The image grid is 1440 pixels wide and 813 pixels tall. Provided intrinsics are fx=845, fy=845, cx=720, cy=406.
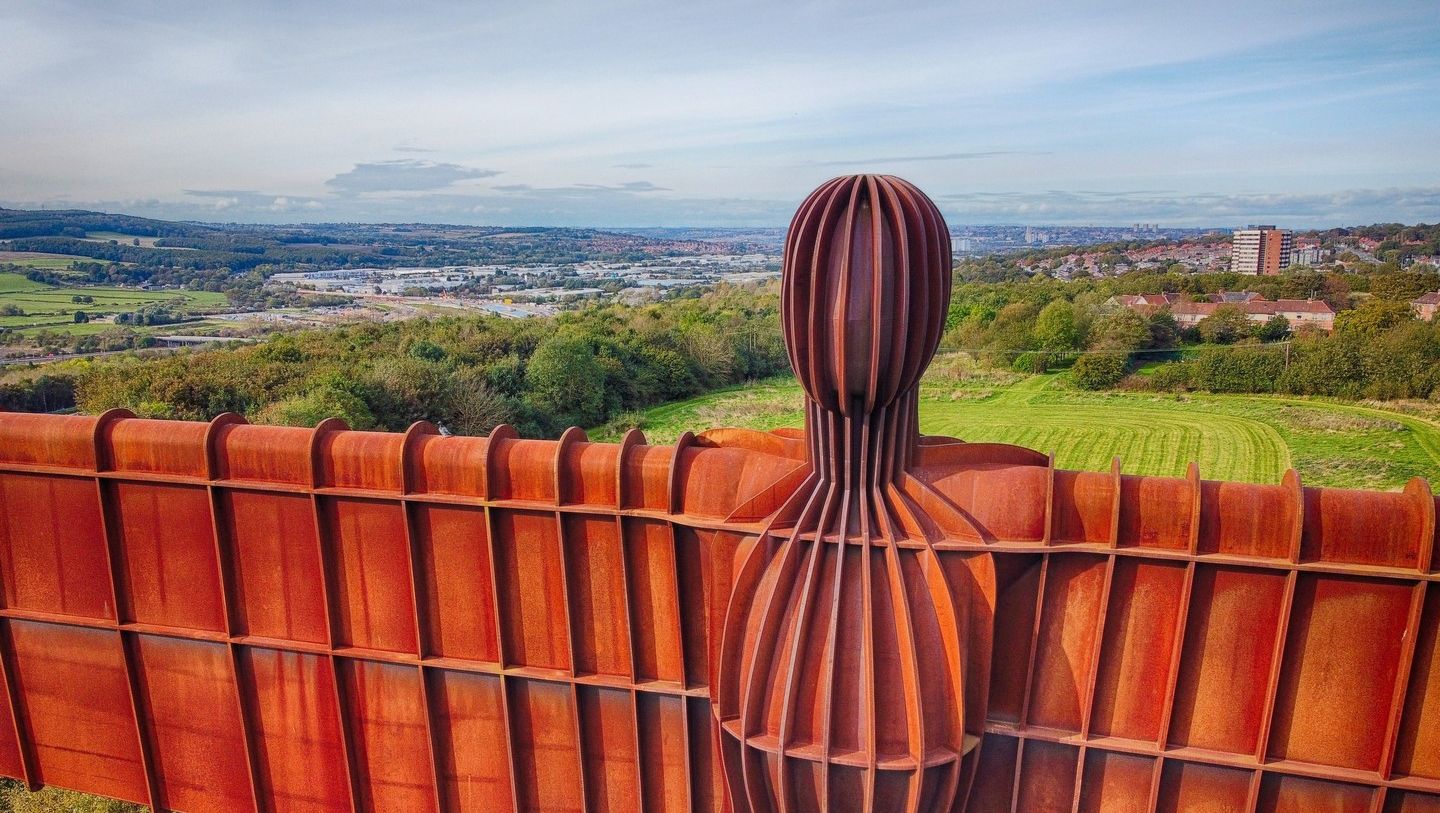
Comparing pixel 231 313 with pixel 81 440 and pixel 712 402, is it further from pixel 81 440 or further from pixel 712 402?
pixel 81 440

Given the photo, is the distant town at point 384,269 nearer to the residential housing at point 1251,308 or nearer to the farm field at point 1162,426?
the residential housing at point 1251,308

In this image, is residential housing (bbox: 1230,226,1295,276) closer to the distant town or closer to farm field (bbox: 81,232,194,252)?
the distant town

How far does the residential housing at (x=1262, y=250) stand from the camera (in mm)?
126000

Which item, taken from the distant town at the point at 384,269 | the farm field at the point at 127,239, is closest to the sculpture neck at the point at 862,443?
the distant town at the point at 384,269

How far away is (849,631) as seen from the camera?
25.4 ft

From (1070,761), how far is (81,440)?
11664 mm

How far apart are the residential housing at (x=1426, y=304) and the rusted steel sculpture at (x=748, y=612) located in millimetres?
76014

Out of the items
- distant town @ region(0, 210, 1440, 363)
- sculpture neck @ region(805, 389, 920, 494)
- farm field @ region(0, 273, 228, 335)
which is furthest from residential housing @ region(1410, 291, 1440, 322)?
farm field @ region(0, 273, 228, 335)

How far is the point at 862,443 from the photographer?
785 centimetres

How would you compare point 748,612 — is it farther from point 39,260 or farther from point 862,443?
point 39,260

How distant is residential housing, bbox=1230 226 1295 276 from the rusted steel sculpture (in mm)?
136228

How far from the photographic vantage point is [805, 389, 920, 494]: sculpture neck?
779cm

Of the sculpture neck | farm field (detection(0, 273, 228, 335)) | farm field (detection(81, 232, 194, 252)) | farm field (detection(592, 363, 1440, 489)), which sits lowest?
farm field (detection(592, 363, 1440, 489))

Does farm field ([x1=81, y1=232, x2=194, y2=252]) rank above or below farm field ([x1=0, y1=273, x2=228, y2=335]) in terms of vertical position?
above
